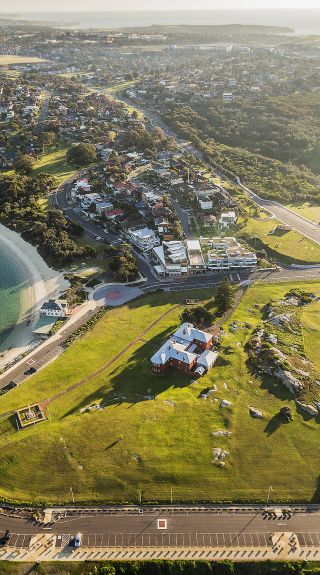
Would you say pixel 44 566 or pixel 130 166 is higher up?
pixel 130 166

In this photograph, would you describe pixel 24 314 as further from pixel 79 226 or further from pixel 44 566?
pixel 44 566

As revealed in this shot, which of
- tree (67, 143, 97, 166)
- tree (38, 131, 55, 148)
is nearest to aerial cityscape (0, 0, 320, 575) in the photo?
tree (67, 143, 97, 166)

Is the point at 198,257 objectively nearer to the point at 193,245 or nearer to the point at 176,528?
the point at 193,245

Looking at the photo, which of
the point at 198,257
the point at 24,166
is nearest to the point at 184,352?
the point at 198,257

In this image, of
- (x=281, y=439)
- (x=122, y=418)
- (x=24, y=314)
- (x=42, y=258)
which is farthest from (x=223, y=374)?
(x=42, y=258)

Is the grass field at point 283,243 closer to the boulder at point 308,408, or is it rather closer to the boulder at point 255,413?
the boulder at point 308,408

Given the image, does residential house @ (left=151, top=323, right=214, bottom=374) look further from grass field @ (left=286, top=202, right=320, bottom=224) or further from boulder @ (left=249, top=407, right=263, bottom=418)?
grass field @ (left=286, top=202, right=320, bottom=224)
